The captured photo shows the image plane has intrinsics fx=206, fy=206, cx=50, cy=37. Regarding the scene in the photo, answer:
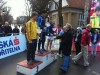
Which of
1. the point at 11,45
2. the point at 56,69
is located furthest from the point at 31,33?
the point at 11,45

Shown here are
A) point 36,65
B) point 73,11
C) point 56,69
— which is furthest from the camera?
point 73,11

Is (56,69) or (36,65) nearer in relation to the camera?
(36,65)

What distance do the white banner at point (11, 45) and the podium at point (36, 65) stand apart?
115 inches

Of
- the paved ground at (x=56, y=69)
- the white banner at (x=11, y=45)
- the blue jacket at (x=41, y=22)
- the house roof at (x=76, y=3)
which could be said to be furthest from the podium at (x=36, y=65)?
the house roof at (x=76, y=3)

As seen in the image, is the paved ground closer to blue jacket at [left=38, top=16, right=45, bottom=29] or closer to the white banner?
the white banner

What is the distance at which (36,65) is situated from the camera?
8.52m

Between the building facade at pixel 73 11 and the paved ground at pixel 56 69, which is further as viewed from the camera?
the building facade at pixel 73 11

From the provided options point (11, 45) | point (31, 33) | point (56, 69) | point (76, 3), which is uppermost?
point (76, 3)

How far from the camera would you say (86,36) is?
9883 millimetres

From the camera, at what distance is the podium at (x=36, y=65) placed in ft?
26.9

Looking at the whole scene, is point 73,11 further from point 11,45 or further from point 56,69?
point 56,69

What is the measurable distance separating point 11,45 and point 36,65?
4614 millimetres

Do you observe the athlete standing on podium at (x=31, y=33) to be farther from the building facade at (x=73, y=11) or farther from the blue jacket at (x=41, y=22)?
the building facade at (x=73, y=11)

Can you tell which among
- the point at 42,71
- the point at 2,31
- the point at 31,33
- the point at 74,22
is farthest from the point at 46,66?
the point at 74,22
